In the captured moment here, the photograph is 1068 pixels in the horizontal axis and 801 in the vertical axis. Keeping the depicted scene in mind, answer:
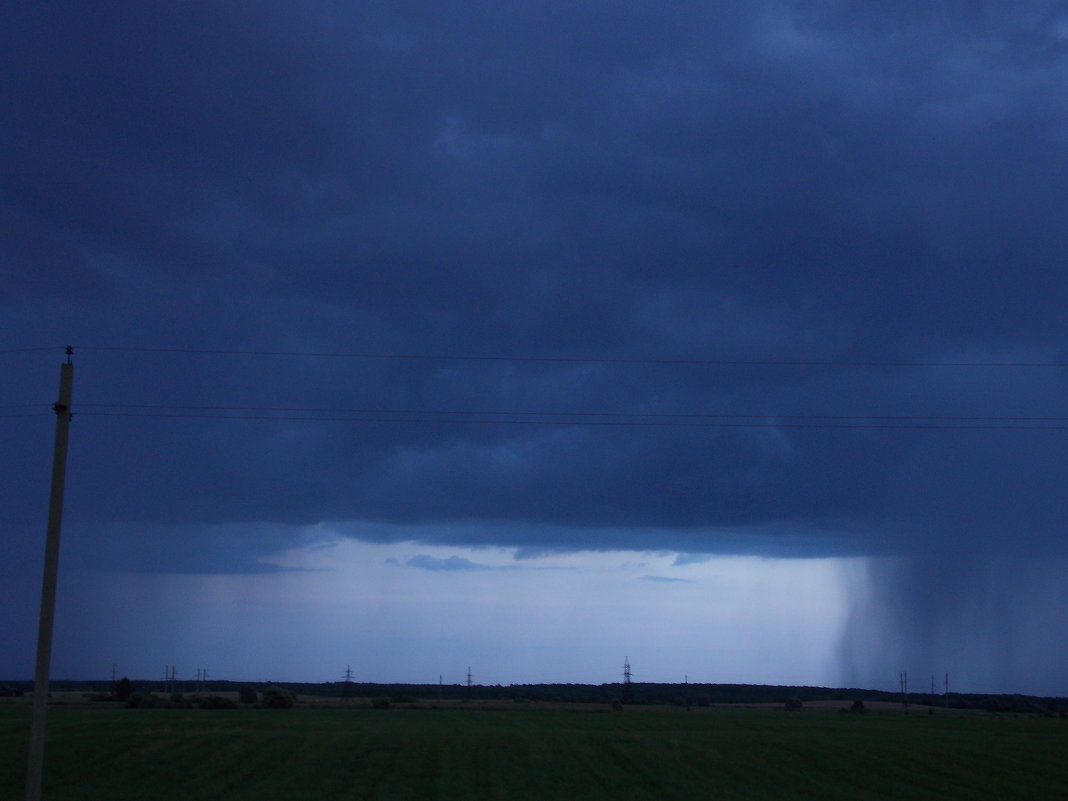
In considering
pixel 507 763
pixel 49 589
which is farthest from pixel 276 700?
pixel 49 589

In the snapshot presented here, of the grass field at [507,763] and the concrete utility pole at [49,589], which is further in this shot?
the grass field at [507,763]

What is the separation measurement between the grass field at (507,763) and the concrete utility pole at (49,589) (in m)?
12.8

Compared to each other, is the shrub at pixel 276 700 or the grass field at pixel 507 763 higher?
the grass field at pixel 507 763

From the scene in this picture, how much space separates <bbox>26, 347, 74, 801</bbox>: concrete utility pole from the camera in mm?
25812

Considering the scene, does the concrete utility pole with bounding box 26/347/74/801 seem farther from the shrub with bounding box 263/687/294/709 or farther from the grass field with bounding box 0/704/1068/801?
the shrub with bounding box 263/687/294/709

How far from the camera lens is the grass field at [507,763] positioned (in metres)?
40.9

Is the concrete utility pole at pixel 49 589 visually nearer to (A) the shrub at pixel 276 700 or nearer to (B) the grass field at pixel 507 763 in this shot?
(B) the grass field at pixel 507 763

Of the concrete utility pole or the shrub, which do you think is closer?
the concrete utility pole

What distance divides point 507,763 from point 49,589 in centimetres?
2801

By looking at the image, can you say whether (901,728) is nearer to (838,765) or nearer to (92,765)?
(838,765)

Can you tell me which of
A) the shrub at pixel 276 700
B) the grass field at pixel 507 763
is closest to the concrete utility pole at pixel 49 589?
the grass field at pixel 507 763

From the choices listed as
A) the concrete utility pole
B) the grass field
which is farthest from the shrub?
the concrete utility pole

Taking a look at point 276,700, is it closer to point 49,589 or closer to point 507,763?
point 507,763

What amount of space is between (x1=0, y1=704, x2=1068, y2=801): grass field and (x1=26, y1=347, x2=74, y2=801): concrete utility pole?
12761 mm
